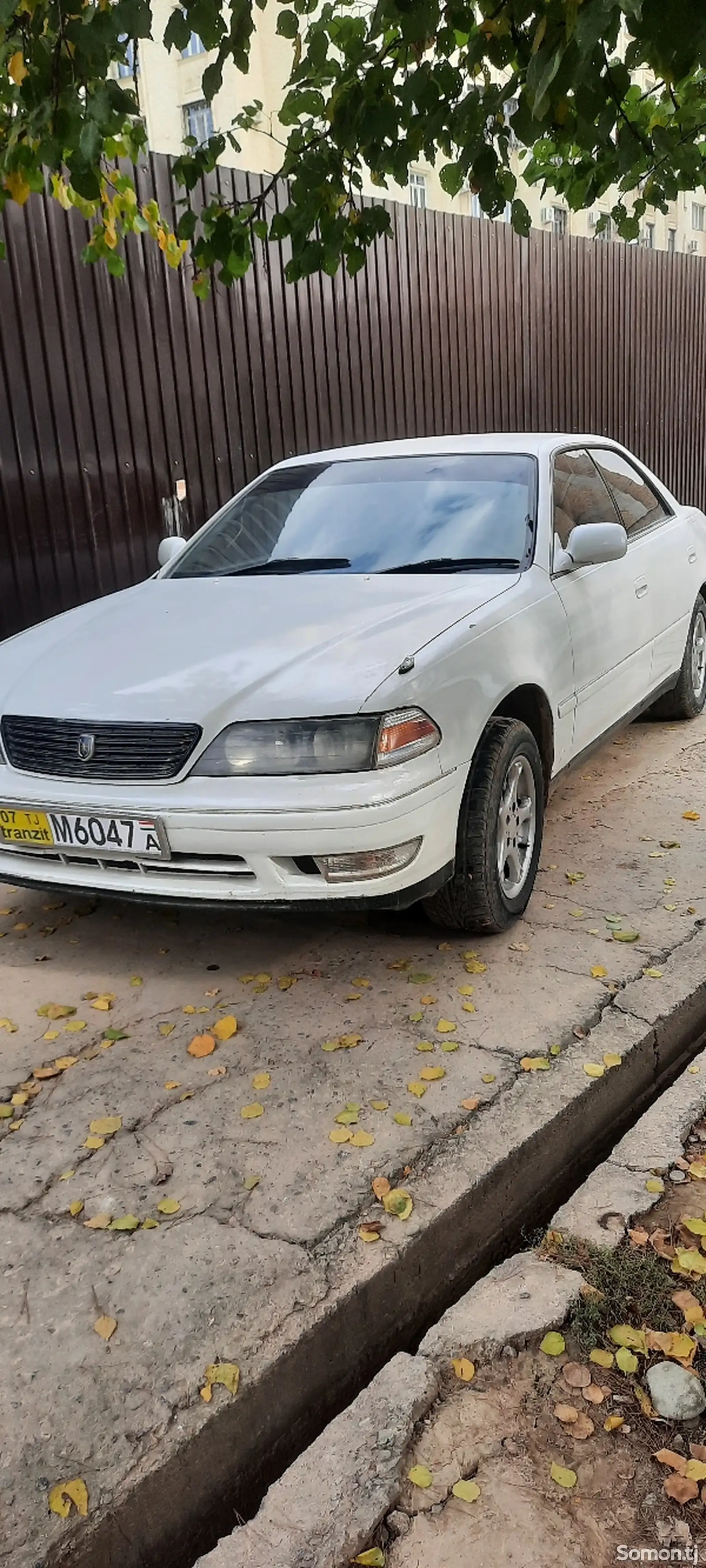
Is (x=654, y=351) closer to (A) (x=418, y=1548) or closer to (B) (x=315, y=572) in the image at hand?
(B) (x=315, y=572)

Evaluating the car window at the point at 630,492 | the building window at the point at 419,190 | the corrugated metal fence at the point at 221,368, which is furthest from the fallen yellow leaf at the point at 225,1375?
the building window at the point at 419,190

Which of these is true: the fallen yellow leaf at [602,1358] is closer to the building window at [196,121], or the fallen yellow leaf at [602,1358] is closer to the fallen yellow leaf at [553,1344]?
the fallen yellow leaf at [553,1344]

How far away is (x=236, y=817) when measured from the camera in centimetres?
328

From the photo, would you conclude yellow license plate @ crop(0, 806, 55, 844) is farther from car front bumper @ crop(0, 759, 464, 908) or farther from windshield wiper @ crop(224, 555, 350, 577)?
windshield wiper @ crop(224, 555, 350, 577)

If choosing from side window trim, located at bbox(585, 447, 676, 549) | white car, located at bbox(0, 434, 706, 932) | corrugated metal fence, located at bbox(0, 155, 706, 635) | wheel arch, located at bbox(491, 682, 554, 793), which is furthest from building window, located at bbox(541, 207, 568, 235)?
wheel arch, located at bbox(491, 682, 554, 793)

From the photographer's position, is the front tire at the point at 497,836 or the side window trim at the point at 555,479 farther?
the side window trim at the point at 555,479

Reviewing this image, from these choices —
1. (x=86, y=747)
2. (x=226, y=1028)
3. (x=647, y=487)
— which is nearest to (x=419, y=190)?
(x=647, y=487)

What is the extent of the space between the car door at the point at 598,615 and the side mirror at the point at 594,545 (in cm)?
8

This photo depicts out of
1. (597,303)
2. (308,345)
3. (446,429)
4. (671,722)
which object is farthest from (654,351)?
(671,722)

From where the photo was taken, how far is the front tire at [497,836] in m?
3.64

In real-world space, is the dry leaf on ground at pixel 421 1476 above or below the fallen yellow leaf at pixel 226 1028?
above

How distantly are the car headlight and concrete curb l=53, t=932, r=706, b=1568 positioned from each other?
996mm

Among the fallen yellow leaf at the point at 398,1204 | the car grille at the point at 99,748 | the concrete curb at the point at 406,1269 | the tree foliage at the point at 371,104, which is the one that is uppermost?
the tree foliage at the point at 371,104

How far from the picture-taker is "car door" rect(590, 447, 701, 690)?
17.7ft
